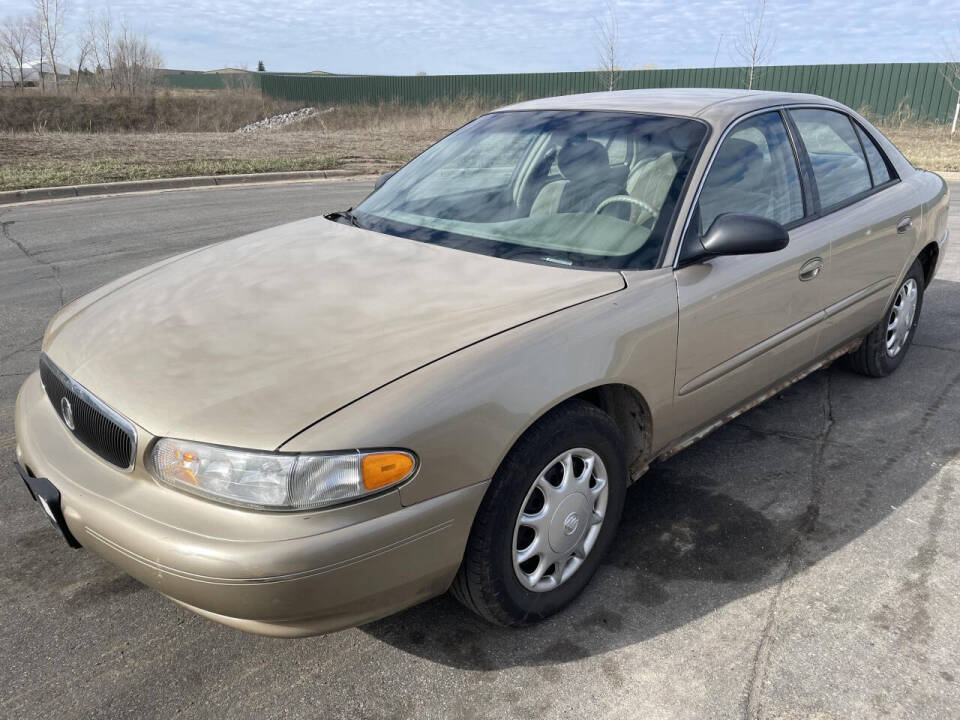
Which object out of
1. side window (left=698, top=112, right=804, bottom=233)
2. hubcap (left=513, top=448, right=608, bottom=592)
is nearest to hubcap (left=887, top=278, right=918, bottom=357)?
side window (left=698, top=112, right=804, bottom=233)

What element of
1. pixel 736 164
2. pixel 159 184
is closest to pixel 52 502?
pixel 736 164

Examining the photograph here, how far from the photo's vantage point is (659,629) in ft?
8.05

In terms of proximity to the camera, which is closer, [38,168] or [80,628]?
[80,628]

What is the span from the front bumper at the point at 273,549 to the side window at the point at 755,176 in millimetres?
1603

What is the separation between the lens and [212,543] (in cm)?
186

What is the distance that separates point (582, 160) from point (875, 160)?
6.55 feet

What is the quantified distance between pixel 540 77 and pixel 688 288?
107 ft

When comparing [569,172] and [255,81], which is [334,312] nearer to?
[569,172]

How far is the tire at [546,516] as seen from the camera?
85.3 inches

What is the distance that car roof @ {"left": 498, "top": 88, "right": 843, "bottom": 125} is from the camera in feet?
10.3

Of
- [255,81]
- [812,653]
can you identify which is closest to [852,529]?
[812,653]

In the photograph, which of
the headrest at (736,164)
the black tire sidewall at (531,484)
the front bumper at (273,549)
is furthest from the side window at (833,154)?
the front bumper at (273,549)

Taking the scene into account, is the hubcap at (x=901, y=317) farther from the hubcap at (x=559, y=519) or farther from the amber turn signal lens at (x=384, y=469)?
the amber turn signal lens at (x=384, y=469)

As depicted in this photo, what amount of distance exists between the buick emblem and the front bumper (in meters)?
0.23
